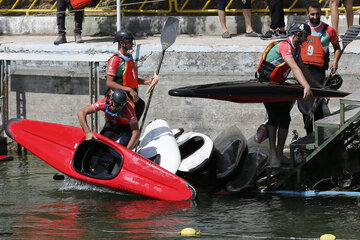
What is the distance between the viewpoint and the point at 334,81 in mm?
9938

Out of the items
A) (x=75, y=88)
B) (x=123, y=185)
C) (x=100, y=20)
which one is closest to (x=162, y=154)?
(x=123, y=185)

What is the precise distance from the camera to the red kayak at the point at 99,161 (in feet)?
29.9

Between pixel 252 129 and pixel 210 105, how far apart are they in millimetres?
662

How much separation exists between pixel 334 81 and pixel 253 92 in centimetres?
134

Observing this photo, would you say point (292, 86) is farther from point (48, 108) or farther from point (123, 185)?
point (48, 108)

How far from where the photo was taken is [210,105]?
11203mm

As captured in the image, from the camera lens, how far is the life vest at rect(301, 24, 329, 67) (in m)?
9.55

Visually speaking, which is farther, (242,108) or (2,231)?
(242,108)

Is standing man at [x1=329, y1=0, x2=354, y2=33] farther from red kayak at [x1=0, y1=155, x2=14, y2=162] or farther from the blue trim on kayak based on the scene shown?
red kayak at [x1=0, y1=155, x2=14, y2=162]

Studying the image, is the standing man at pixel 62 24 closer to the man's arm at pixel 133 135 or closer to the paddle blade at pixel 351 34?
the man's arm at pixel 133 135

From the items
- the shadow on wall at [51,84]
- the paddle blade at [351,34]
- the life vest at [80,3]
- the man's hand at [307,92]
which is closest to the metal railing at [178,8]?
the life vest at [80,3]

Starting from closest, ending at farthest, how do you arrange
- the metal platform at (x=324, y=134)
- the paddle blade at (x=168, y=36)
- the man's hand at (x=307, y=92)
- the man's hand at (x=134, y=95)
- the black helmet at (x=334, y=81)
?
the metal platform at (x=324, y=134)
the man's hand at (x=307, y=92)
the man's hand at (x=134, y=95)
the black helmet at (x=334, y=81)
the paddle blade at (x=168, y=36)

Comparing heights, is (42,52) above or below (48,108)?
above

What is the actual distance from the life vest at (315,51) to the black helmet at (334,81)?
0.30m
